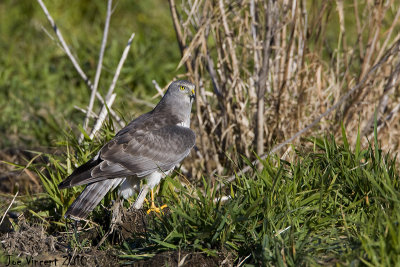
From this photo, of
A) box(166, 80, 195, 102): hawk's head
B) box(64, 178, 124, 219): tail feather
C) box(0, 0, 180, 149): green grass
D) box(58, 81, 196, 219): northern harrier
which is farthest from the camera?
box(0, 0, 180, 149): green grass

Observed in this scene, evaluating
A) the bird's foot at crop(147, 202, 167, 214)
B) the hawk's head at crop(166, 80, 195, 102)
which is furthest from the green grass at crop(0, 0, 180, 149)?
the bird's foot at crop(147, 202, 167, 214)

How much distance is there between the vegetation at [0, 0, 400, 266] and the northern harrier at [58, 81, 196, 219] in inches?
5.5

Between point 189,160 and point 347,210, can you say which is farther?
point 189,160

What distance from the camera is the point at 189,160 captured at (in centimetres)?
547

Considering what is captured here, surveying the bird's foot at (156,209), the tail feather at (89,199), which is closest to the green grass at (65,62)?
the tail feather at (89,199)

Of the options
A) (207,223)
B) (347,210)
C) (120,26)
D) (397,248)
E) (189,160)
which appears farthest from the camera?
(120,26)

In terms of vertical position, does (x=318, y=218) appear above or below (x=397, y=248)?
below

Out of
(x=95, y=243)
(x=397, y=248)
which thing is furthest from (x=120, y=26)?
(x=397, y=248)

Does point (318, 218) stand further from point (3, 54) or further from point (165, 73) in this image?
point (3, 54)

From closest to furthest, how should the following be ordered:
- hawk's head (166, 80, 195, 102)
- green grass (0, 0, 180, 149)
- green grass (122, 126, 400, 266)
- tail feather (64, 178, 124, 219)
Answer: green grass (122, 126, 400, 266), tail feather (64, 178, 124, 219), hawk's head (166, 80, 195, 102), green grass (0, 0, 180, 149)

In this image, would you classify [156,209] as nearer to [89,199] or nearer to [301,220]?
[89,199]

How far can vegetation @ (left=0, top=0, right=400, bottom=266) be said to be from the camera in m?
3.30

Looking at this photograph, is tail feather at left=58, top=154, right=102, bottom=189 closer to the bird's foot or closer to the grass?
the grass

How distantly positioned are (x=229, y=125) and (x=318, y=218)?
5.80ft
